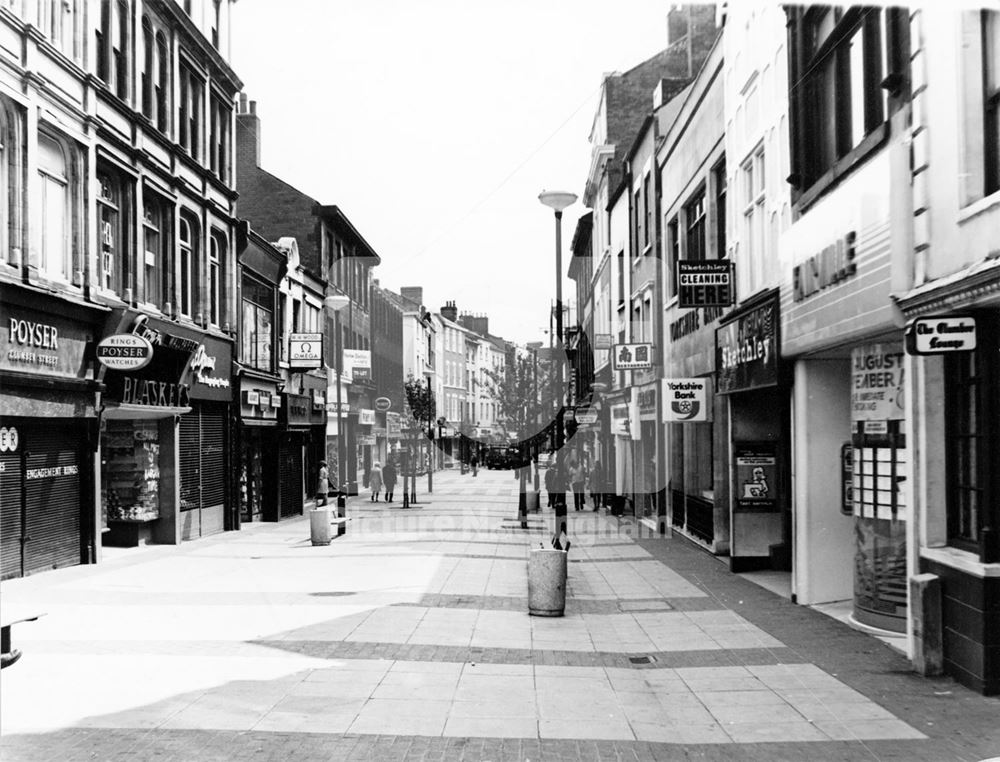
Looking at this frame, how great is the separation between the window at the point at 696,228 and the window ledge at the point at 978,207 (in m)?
11.6

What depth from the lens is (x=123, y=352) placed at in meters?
16.6

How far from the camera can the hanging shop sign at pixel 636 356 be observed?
24.1m

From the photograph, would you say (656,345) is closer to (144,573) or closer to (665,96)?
(665,96)

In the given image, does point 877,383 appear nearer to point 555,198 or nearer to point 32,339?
point 555,198

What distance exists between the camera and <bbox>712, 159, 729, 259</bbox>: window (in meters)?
18.7

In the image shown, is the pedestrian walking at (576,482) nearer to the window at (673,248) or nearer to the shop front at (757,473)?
the window at (673,248)

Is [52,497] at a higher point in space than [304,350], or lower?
lower

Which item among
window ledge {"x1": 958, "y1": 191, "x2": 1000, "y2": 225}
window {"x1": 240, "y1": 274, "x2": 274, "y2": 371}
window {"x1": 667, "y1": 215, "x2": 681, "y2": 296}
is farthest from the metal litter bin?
window {"x1": 240, "y1": 274, "x2": 274, "y2": 371}

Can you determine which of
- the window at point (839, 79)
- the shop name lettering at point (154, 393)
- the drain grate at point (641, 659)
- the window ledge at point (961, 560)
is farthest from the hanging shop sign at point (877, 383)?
the shop name lettering at point (154, 393)

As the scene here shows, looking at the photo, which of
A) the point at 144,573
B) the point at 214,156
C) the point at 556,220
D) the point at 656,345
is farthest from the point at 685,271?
the point at 214,156

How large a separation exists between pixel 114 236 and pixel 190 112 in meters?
5.63

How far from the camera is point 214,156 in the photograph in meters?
24.9

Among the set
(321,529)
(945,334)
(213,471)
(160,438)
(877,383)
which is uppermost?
(945,334)

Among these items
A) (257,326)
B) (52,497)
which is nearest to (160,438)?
(52,497)
